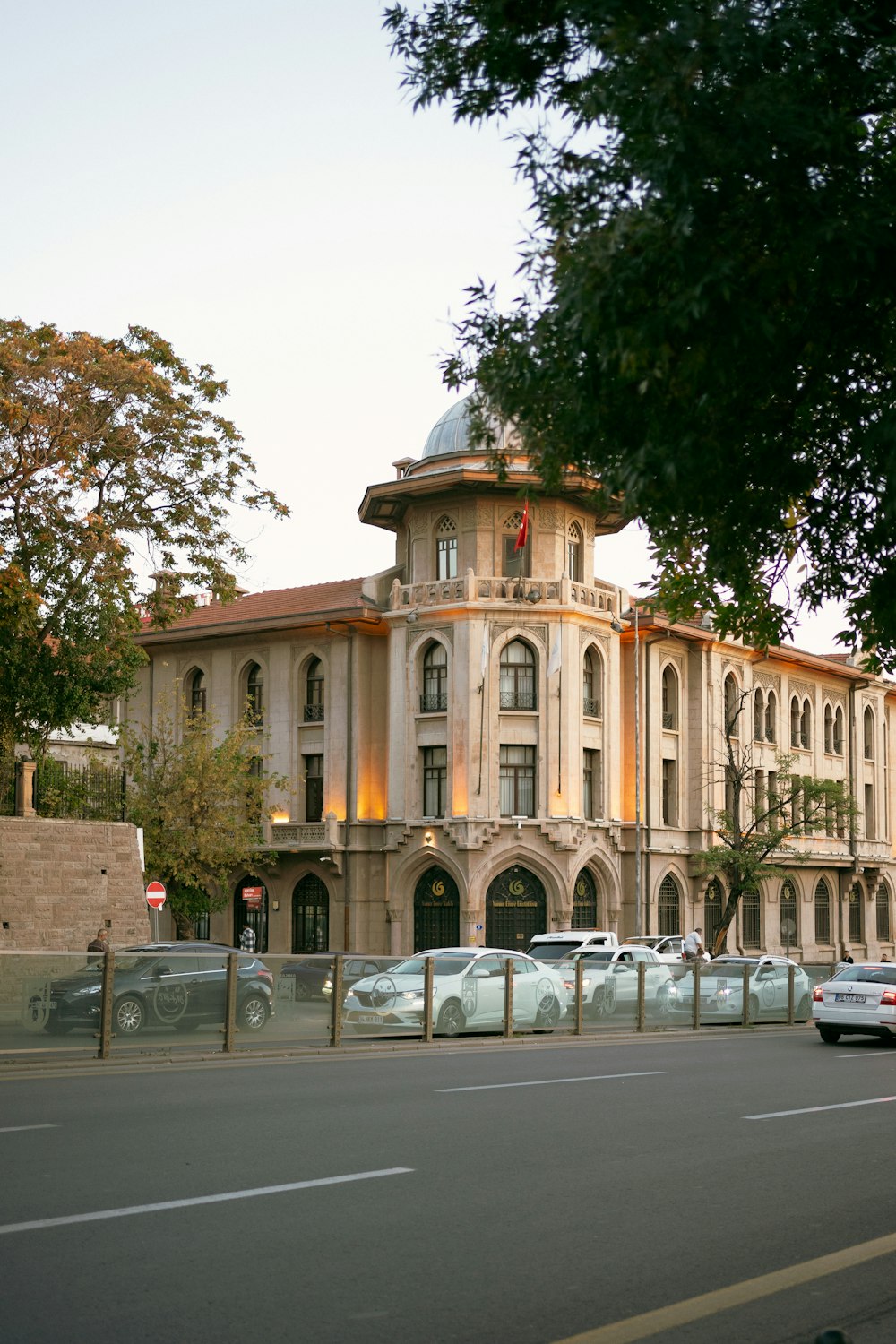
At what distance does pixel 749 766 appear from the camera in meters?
52.5

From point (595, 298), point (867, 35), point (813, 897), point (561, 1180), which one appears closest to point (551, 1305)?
point (561, 1180)

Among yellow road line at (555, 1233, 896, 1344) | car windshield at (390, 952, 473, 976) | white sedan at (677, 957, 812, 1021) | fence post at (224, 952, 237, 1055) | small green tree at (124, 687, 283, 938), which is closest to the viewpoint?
yellow road line at (555, 1233, 896, 1344)

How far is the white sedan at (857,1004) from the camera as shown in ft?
79.2

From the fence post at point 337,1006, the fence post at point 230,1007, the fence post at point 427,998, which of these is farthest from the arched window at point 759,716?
the fence post at point 230,1007

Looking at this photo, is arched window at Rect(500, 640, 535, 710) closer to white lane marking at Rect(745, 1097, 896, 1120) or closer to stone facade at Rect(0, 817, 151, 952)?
stone facade at Rect(0, 817, 151, 952)

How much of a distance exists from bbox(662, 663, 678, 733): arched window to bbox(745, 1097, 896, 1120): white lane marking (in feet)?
132

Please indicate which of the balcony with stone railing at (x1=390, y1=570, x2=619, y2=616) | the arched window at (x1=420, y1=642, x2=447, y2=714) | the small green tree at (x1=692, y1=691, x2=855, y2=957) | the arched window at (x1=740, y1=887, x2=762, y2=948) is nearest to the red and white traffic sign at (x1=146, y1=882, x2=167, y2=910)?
the arched window at (x1=420, y1=642, x2=447, y2=714)

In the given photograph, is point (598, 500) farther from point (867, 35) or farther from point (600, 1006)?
point (600, 1006)

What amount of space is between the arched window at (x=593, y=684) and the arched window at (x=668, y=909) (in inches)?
295

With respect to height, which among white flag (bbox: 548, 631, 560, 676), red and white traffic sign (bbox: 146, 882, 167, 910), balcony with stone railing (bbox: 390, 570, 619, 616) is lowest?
red and white traffic sign (bbox: 146, 882, 167, 910)

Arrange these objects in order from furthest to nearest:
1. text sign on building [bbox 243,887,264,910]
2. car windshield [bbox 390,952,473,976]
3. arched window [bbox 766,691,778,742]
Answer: arched window [bbox 766,691,778,742], text sign on building [bbox 243,887,264,910], car windshield [bbox 390,952,473,976]

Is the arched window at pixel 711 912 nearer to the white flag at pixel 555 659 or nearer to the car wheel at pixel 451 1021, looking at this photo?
the white flag at pixel 555 659

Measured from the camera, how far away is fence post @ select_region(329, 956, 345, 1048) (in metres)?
21.7

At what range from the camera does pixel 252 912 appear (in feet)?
177
